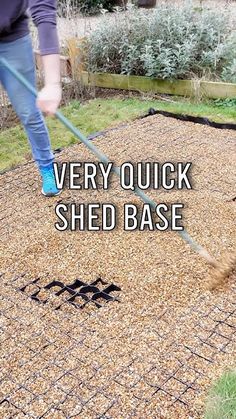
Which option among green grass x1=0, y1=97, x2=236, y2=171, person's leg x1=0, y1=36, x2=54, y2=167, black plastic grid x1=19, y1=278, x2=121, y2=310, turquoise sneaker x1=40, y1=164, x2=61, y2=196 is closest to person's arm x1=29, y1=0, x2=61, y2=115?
person's leg x1=0, y1=36, x2=54, y2=167

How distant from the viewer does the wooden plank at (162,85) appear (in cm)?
454

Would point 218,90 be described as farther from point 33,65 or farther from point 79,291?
point 79,291

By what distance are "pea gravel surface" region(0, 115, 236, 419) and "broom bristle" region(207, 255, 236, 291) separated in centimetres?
3

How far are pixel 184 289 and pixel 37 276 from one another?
0.65 meters

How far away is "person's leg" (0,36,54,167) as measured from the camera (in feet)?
8.52

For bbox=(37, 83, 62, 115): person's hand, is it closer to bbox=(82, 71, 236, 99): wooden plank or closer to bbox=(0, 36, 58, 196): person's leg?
bbox=(0, 36, 58, 196): person's leg

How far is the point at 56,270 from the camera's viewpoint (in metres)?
2.44

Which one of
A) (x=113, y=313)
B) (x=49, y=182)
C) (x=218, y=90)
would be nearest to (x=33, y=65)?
(x=49, y=182)

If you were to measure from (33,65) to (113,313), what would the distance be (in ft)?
4.39

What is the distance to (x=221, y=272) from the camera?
2293 millimetres

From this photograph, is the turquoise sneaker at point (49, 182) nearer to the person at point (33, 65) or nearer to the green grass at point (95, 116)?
the person at point (33, 65)

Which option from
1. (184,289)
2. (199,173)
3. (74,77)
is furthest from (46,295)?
(74,77)

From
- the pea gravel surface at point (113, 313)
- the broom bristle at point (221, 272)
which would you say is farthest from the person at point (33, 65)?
the broom bristle at point (221, 272)

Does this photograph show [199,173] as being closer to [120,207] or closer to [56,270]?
[120,207]
